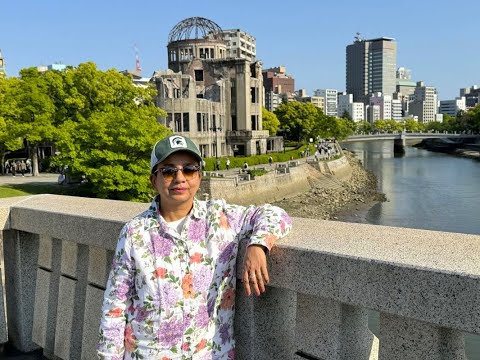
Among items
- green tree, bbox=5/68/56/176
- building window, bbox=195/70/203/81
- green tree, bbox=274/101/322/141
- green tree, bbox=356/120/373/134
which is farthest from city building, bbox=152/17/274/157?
green tree, bbox=356/120/373/134

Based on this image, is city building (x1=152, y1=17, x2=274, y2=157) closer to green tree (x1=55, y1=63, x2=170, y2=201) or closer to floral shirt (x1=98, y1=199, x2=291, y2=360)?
green tree (x1=55, y1=63, x2=170, y2=201)

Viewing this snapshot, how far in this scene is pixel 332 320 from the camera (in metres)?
2.87

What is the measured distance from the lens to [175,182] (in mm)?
2998

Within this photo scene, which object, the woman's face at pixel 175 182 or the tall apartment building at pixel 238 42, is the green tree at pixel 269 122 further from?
the woman's face at pixel 175 182

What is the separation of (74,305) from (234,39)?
506ft

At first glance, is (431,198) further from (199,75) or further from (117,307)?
(117,307)

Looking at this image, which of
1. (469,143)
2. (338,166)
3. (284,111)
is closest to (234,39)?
(284,111)

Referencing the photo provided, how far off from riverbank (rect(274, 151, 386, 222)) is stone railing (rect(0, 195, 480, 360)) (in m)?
38.1

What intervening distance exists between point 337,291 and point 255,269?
47 centimetres

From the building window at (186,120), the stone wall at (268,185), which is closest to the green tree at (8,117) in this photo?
the stone wall at (268,185)

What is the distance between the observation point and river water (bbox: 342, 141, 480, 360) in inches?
1508

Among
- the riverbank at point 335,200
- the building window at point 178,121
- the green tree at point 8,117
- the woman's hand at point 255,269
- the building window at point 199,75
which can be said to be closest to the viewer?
the woman's hand at point 255,269

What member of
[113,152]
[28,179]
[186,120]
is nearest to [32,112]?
[28,179]

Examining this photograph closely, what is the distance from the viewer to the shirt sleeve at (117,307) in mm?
2842
